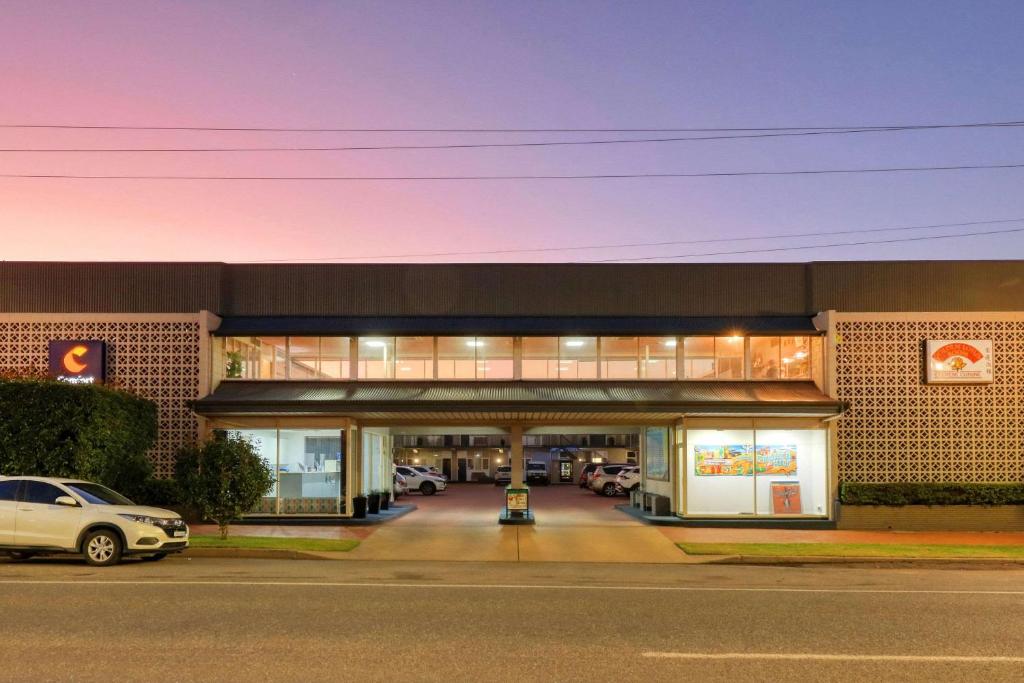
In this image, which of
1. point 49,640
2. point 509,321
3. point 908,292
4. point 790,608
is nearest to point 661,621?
point 790,608

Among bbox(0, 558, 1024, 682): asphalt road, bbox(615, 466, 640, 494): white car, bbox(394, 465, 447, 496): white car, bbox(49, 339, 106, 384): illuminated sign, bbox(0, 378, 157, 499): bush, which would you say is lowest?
bbox(394, 465, 447, 496): white car

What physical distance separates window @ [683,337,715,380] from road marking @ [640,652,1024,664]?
60.0 feet

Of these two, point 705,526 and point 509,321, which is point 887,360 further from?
point 509,321

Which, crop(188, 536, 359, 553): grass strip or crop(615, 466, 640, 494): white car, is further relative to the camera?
crop(615, 466, 640, 494): white car

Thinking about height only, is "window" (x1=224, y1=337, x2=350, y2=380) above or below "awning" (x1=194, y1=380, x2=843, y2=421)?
above

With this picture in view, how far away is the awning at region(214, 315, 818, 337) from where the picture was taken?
26391 millimetres

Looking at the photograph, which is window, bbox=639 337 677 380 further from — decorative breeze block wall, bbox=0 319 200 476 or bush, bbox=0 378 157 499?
bush, bbox=0 378 157 499

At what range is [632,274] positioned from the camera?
27375mm

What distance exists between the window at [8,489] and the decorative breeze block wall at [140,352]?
32.0 ft

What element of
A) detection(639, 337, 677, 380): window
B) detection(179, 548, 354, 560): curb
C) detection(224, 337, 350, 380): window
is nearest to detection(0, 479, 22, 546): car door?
detection(179, 548, 354, 560): curb

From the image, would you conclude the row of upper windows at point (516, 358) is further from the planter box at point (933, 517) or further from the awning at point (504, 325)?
the planter box at point (933, 517)

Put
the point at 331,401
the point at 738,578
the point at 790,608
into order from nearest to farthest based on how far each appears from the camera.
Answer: the point at 790,608, the point at 738,578, the point at 331,401

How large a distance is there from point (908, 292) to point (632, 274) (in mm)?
7376

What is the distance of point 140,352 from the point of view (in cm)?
2623
